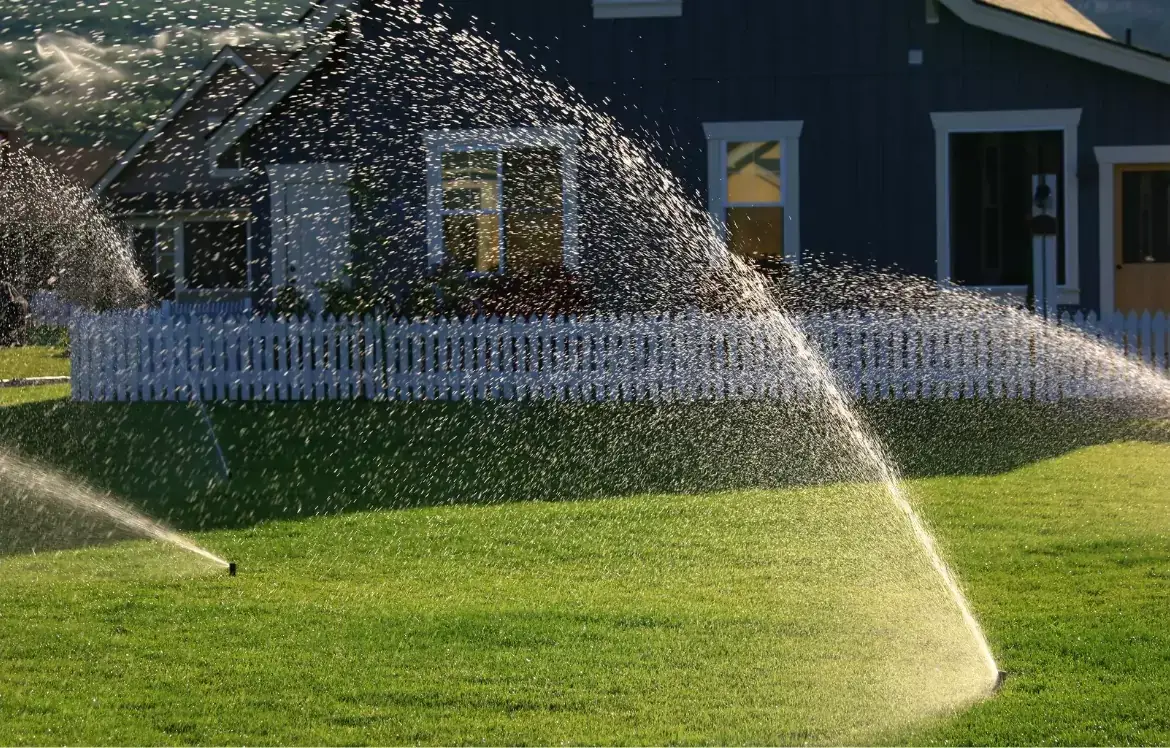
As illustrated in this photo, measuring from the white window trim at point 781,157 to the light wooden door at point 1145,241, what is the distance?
4200 millimetres

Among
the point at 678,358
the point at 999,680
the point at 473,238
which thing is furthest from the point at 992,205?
the point at 999,680

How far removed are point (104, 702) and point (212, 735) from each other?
2.19 ft

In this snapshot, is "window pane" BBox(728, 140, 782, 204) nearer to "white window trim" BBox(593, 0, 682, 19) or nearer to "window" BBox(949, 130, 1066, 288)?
"white window trim" BBox(593, 0, 682, 19)

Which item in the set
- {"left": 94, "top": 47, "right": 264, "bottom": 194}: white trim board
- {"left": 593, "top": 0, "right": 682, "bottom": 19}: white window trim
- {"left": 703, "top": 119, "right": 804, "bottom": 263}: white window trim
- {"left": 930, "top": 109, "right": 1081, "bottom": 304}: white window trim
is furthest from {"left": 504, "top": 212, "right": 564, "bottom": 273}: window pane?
{"left": 94, "top": 47, "right": 264, "bottom": 194}: white trim board

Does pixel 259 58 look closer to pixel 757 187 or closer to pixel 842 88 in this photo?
pixel 757 187

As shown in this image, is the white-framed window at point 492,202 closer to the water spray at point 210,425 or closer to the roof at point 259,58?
the water spray at point 210,425

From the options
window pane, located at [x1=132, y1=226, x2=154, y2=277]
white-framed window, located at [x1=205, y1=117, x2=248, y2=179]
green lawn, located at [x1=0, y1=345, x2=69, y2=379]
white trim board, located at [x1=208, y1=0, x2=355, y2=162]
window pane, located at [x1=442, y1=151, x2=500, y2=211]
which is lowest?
green lawn, located at [x1=0, y1=345, x2=69, y2=379]

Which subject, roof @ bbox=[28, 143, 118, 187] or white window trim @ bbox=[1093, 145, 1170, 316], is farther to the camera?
roof @ bbox=[28, 143, 118, 187]

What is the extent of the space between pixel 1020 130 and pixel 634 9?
505cm

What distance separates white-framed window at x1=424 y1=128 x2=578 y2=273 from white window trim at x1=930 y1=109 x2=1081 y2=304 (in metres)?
4.74

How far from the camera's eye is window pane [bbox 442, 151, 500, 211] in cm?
1962

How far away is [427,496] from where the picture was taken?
36.4ft

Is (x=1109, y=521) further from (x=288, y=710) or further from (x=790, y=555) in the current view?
(x=288, y=710)

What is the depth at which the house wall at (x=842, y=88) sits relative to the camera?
60.5ft
